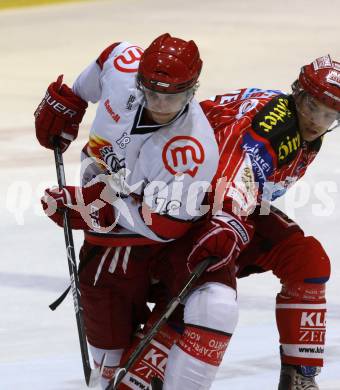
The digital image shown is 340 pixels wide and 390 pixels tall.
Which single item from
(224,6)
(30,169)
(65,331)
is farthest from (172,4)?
(65,331)

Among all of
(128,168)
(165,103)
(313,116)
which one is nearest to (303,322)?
(313,116)

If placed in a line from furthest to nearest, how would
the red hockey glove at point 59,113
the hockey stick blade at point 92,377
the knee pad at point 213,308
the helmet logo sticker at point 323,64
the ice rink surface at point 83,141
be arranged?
the ice rink surface at point 83,141 < the red hockey glove at point 59,113 < the helmet logo sticker at point 323,64 < the hockey stick blade at point 92,377 < the knee pad at point 213,308

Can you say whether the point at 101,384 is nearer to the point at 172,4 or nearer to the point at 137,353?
the point at 137,353

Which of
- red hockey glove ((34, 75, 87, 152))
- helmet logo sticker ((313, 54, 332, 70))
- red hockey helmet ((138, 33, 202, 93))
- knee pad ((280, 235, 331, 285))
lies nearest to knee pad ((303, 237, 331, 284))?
knee pad ((280, 235, 331, 285))

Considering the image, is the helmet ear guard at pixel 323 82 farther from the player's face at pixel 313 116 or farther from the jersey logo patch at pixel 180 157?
the jersey logo patch at pixel 180 157

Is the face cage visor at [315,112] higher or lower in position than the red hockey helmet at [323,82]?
lower

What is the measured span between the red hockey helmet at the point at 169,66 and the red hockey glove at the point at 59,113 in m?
0.50

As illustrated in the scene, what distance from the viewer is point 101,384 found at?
3.82 metres

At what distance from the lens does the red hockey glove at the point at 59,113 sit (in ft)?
12.6

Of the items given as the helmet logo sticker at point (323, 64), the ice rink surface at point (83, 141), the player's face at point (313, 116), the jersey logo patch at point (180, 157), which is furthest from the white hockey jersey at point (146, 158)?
the ice rink surface at point (83, 141)

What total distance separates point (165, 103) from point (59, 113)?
2.04ft

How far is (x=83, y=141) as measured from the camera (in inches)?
258

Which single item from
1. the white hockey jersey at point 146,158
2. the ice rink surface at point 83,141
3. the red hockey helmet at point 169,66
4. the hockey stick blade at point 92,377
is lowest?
the ice rink surface at point 83,141

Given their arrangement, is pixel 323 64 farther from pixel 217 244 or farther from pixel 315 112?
pixel 217 244
